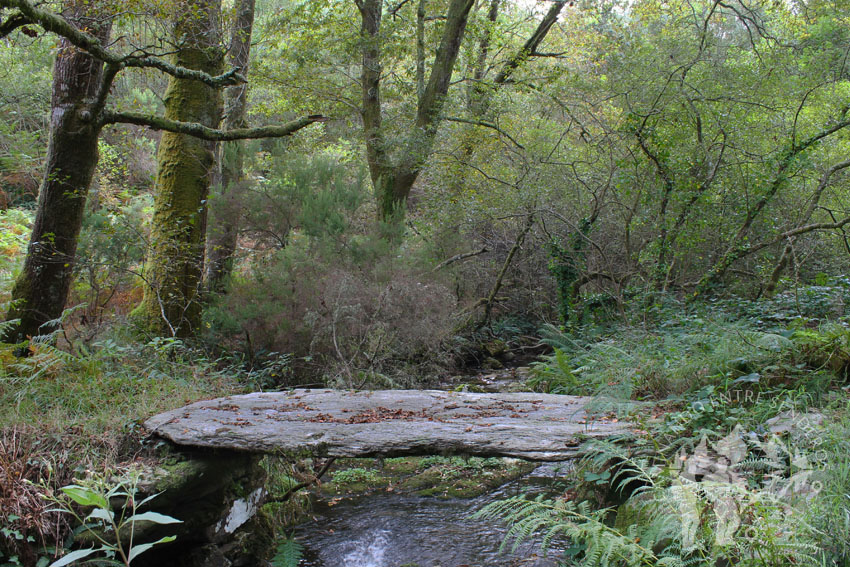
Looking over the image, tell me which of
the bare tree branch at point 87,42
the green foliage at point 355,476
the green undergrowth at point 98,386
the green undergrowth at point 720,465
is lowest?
the green foliage at point 355,476

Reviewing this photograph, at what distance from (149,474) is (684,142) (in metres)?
8.83

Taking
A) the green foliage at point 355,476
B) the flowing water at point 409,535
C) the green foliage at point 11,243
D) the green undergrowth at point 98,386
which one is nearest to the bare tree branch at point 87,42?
the green undergrowth at point 98,386

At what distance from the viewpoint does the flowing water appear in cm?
417

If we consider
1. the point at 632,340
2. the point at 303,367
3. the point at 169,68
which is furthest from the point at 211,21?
the point at 632,340

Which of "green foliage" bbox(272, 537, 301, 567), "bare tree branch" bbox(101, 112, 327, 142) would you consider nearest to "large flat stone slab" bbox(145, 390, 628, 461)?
"green foliage" bbox(272, 537, 301, 567)

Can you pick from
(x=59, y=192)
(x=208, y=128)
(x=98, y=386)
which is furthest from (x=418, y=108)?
(x=98, y=386)

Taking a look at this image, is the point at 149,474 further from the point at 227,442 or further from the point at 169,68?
the point at 169,68

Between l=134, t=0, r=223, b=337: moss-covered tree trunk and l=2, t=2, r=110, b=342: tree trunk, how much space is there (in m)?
1.07

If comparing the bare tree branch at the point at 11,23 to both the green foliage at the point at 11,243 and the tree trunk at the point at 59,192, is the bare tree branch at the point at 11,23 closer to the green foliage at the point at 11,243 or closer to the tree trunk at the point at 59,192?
→ the tree trunk at the point at 59,192

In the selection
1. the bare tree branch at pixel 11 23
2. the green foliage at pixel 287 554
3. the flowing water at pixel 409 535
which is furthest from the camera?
the bare tree branch at pixel 11 23

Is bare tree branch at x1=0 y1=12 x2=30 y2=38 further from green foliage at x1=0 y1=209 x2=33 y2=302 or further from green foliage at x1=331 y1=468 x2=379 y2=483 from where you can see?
green foliage at x1=331 y1=468 x2=379 y2=483

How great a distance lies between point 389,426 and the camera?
405cm

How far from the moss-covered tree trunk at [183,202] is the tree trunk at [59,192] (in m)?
1.07

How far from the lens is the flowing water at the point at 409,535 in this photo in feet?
13.7
